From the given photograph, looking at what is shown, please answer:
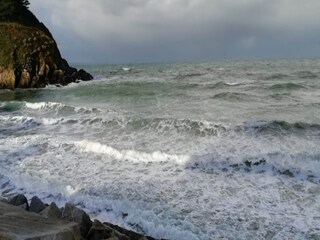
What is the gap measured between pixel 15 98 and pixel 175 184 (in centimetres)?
2656

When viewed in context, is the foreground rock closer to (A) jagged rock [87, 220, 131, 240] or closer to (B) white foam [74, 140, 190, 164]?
(A) jagged rock [87, 220, 131, 240]

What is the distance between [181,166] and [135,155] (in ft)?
6.60

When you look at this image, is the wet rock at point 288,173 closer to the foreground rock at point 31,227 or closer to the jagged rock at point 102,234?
the jagged rock at point 102,234

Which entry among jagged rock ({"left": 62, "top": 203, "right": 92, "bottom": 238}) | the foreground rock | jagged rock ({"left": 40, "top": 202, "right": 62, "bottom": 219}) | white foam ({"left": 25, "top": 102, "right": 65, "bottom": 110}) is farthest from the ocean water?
white foam ({"left": 25, "top": 102, "right": 65, "bottom": 110})

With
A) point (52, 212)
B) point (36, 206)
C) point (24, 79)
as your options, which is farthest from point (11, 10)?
point (52, 212)

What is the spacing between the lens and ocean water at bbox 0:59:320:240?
948cm

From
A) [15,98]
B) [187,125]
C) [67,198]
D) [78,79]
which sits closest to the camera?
[67,198]

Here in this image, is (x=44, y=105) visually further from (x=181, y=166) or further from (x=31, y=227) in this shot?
(x=31, y=227)

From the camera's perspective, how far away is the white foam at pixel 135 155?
13.9 m

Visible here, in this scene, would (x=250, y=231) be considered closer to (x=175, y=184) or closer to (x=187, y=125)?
(x=175, y=184)

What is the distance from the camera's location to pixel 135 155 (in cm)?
1437

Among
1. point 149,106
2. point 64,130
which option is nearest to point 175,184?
point 64,130

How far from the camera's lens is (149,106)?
25.7 metres

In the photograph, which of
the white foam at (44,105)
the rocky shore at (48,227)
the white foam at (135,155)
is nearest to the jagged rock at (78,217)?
the rocky shore at (48,227)
